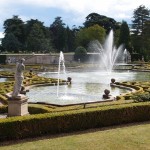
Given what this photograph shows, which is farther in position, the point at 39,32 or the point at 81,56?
the point at 39,32

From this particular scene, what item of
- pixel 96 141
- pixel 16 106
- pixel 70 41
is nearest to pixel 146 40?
pixel 70 41

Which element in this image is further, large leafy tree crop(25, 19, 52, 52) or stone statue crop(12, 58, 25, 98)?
large leafy tree crop(25, 19, 52, 52)

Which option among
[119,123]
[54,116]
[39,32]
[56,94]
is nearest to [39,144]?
[54,116]

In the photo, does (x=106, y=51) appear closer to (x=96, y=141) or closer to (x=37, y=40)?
(x=37, y=40)

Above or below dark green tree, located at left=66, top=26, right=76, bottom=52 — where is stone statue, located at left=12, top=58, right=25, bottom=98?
below

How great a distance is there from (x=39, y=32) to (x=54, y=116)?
207 feet

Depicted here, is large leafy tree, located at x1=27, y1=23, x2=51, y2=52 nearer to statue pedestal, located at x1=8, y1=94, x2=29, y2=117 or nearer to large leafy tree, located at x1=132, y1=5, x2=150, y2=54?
large leafy tree, located at x1=132, y1=5, x2=150, y2=54

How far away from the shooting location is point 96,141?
Result: 9.87 metres

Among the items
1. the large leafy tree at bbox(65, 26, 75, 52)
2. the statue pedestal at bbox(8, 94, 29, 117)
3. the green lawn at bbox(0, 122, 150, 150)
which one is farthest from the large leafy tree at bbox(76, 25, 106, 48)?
the green lawn at bbox(0, 122, 150, 150)

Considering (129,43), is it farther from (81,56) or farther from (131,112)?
(131,112)

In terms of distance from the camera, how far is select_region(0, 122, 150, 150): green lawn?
30.7ft

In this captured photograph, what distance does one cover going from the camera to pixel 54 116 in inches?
438

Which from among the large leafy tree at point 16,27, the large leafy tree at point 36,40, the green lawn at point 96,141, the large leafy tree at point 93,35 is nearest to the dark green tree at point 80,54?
the large leafy tree at point 93,35

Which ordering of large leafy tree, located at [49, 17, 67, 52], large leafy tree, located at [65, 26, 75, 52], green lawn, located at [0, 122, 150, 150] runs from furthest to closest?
1. large leafy tree, located at [65, 26, 75, 52]
2. large leafy tree, located at [49, 17, 67, 52]
3. green lawn, located at [0, 122, 150, 150]
